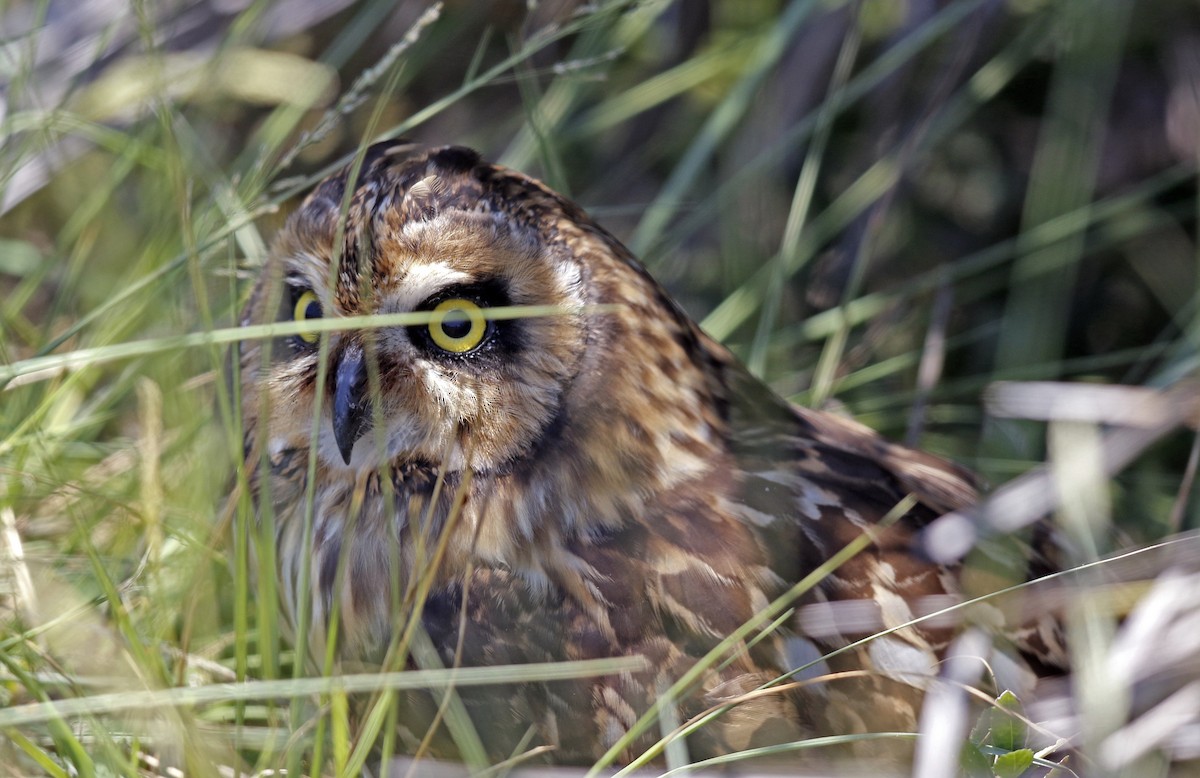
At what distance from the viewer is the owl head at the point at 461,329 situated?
1425mm

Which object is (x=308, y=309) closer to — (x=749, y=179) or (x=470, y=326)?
(x=470, y=326)

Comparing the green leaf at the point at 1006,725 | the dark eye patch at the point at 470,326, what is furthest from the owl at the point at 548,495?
the green leaf at the point at 1006,725

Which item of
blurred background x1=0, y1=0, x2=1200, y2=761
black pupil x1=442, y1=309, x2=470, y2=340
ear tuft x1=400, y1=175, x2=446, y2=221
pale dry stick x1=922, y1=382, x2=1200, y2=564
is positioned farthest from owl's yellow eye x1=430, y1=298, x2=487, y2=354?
pale dry stick x1=922, y1=382, x2=1200, y2=564

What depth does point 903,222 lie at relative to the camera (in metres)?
2.68

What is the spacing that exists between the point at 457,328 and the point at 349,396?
0.16 meters

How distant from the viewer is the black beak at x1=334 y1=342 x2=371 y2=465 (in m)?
1.44

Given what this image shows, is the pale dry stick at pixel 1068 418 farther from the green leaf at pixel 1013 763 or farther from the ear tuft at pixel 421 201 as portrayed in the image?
the ear tuft at pixel 421 201

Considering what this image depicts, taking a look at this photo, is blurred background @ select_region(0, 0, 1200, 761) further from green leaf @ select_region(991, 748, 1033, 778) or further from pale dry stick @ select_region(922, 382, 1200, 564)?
green leaf @ select_region(991, 748, 1033, 778)

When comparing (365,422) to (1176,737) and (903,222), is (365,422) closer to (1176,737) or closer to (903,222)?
(1176,737)

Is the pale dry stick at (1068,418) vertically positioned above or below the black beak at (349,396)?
below

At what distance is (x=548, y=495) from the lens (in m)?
1.54

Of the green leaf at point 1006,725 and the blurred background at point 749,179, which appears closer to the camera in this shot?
the green leaf at point 1006,725

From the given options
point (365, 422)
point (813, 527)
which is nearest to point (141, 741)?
point (365, 422)

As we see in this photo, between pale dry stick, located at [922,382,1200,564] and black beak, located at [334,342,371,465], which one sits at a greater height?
black beak, located at [334,342,371,465]
